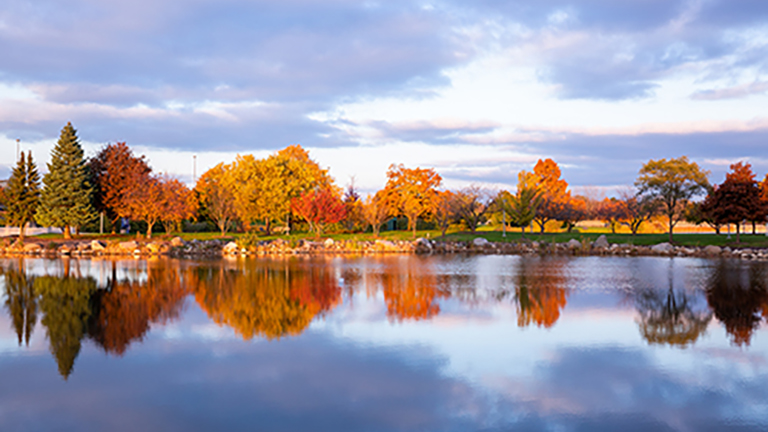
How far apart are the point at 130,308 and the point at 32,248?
2767 cm

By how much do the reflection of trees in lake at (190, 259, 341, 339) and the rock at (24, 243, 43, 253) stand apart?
17.8m

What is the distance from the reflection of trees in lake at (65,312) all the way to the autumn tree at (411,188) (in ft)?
104

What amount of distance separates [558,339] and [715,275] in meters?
15.1

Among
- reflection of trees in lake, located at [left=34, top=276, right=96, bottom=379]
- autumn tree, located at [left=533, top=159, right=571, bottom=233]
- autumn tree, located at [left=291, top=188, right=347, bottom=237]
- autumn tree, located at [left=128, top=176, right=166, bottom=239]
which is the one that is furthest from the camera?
autumn tree, located at [left=533, top=159, right=571, bottom=233]

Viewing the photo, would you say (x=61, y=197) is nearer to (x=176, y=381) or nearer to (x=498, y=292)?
(x=498, y=292)

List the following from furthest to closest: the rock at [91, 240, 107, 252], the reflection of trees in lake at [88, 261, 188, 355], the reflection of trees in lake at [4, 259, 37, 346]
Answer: the rock at [91, 240, 107, 252], the reflection of trees in lake at [4, 259, 37, 346], the reflection of trees in lake at [88, 261, 188, 355]

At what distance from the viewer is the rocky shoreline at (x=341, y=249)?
35250 millimetres

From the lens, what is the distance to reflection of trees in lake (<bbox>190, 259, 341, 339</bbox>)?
12.1 meters

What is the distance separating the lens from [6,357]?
9.36 m

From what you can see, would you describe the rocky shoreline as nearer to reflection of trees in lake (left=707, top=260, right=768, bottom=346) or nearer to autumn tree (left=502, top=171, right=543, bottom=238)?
autumn tree (left=502, top=171, right=543, bottom=238)

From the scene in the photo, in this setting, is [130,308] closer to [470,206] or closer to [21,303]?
[21,303]

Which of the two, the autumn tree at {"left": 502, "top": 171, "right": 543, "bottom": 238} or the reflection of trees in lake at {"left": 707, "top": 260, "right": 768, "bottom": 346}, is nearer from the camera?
the reflection of trees in lake at {"left": 707, "top": 260, "right": 768, "bottom": 346}

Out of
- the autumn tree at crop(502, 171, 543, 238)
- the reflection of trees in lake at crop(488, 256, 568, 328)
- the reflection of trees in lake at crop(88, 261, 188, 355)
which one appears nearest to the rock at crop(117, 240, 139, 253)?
the reflection of trees in lake at crop(88, 261, 188, 355)

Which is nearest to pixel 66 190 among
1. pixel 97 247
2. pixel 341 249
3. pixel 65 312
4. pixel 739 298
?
pixel 97 247
